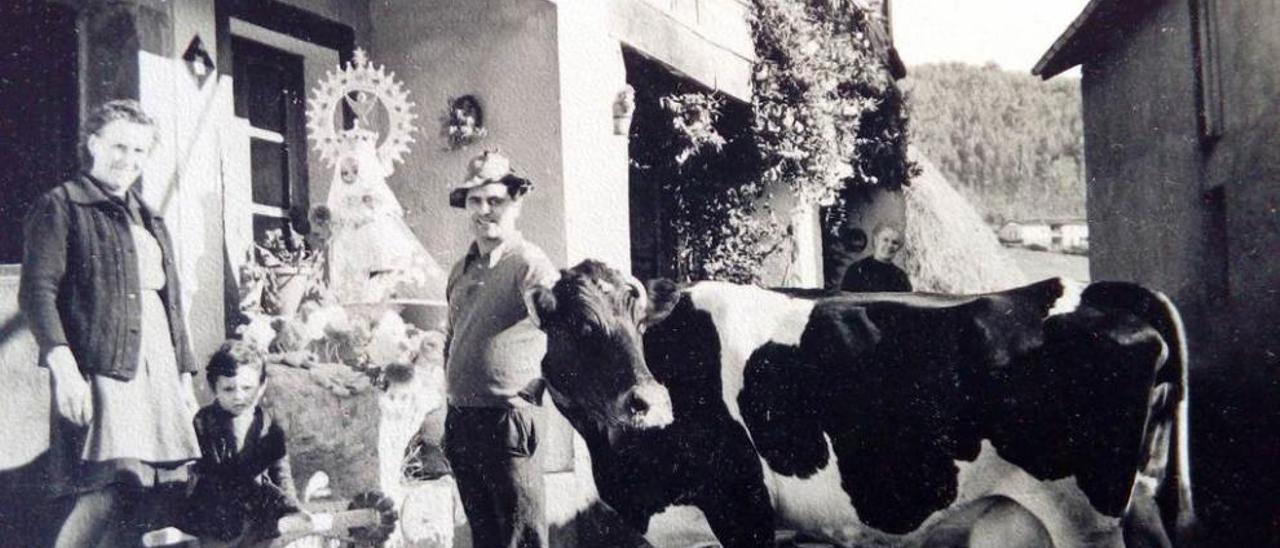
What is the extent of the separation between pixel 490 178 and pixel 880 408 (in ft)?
5.49

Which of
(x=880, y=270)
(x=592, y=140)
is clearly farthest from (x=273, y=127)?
(x=880, y=270)

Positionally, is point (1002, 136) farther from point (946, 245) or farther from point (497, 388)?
point (497, 388)

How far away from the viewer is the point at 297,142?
5.11 m

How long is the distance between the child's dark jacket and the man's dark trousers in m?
0.63

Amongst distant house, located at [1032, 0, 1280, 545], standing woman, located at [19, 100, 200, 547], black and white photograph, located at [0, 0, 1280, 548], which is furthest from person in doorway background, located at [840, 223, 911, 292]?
standing woman, located at [19, 100, 200, 547]

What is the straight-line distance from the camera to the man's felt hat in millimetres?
4898

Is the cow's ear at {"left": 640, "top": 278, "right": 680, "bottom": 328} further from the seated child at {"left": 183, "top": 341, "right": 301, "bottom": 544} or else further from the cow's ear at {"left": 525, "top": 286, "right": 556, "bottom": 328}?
the seated child at {"left": 183, "top": 341, "right": 301, "bottom": 544}

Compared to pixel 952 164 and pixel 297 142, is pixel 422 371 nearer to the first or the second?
pixel 297 142

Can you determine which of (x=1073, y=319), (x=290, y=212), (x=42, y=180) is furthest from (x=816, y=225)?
(x=42, y=180)

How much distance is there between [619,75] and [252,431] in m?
1.94

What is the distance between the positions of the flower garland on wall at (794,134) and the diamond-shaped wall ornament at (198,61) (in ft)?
6.32

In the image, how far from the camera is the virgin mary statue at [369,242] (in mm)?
4941

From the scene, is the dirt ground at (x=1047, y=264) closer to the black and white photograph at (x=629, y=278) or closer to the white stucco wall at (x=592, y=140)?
the black and white photograph at (x=629, y=278)

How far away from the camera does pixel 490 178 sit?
490 cm
